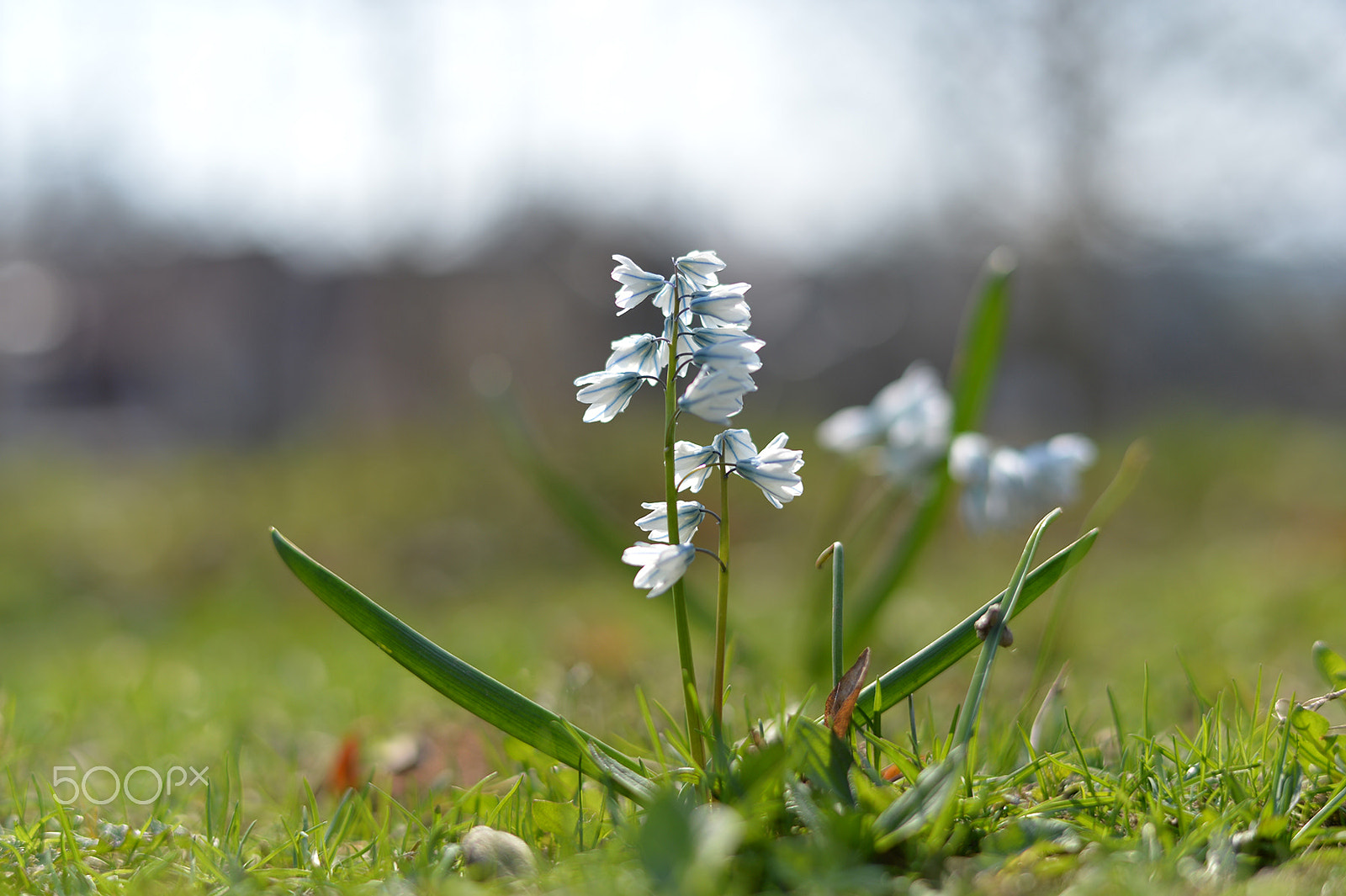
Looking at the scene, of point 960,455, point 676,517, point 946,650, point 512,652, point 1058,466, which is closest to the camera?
point 676,517

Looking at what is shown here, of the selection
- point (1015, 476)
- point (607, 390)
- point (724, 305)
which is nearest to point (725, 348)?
point (724, 305)

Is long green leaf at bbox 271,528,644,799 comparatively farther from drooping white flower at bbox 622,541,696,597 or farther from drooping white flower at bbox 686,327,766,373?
drooping white flower at bbox 686,327,766,373

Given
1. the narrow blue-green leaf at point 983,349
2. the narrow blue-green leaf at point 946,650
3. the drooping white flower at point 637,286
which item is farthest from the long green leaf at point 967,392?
the drooping white flower at point 637,286

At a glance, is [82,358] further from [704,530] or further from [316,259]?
[704,530]

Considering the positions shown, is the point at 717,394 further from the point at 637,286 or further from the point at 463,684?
the point at 463,684

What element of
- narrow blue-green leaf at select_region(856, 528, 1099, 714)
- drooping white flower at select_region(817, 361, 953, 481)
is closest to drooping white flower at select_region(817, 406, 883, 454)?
drooping white flower at select_region(817, 361, 953, 481)

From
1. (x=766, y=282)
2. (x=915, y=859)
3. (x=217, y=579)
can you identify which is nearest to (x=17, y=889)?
(x=915, y=859)
